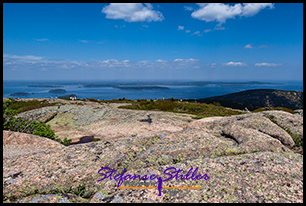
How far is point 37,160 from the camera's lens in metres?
5.19

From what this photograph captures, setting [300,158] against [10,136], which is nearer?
[300,158]

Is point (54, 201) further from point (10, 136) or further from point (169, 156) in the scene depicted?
point (10, 136)

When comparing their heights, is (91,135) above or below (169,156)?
below

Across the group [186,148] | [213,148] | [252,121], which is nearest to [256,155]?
[213,148]

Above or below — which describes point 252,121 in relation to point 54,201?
above

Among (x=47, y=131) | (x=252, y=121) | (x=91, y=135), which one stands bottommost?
(x=91, y=135)

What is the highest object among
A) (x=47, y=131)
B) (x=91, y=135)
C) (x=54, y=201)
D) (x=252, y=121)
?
(x=252, y=121)

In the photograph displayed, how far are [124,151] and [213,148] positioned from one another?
3.22 m

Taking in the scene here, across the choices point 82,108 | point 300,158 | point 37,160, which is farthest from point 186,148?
point 82,108

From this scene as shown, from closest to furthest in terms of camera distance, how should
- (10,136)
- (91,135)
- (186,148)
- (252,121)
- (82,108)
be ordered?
(186,148) → (252,121) → (10,136) → (91,135) → (82,108)

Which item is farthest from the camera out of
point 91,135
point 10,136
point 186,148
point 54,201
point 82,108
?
point 82,108

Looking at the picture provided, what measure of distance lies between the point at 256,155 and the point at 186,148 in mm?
2274

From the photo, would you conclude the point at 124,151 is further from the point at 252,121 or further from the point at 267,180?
the point at 252,121

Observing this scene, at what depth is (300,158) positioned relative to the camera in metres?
5.62
